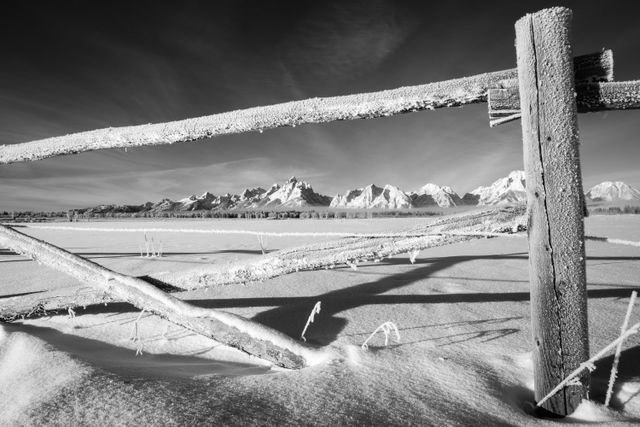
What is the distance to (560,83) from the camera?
1.17m

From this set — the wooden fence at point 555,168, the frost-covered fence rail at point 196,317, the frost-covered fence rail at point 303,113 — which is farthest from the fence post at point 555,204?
the frost-covered fence rail at point 196,317

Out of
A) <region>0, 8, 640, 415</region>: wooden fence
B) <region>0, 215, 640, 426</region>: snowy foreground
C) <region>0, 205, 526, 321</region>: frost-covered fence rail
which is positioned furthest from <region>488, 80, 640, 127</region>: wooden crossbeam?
<region>0, 215, 640, 426</region>: snowy foreground

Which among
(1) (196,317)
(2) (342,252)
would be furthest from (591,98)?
(1) (196,317)

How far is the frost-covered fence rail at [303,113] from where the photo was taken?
1339 millimetres

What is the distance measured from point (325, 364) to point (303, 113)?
4.14 feet

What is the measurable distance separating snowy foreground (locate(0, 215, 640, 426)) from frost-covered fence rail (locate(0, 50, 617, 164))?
2.73ft

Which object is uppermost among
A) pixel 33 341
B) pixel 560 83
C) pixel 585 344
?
pixel 560 83

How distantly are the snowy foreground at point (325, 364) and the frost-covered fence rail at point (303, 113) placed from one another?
0.83 meters

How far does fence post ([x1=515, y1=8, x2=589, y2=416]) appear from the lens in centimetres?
115

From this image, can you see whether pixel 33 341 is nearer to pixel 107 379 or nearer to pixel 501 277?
pixel 107 379

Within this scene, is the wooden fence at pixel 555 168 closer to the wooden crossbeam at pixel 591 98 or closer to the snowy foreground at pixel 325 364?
the wooden crossbeam at pixel 591 98

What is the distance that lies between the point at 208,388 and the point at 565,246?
146cm

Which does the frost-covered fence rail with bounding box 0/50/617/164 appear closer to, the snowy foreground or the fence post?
the fence post

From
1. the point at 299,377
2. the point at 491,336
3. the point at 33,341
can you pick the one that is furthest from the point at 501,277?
the point at 33,341
